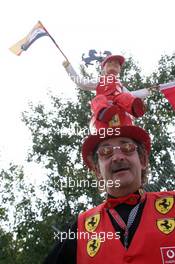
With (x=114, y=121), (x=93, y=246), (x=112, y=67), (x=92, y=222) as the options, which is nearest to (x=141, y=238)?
(x=93, y=246)

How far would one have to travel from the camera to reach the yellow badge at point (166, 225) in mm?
2805

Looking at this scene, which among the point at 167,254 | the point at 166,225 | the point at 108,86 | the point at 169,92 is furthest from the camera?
the point at 169,92

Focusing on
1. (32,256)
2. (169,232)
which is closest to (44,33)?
(169,232)

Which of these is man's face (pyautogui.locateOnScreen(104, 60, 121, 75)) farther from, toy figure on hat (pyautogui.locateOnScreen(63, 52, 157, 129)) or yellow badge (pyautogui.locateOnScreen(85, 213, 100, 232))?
yellow badge (pyautogui.locateOnScreen(85, 213, 100, 232))

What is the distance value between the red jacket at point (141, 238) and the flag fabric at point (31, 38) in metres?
2.31

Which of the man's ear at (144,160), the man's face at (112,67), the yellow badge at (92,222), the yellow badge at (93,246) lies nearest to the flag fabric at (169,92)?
the man's face at (112,67)

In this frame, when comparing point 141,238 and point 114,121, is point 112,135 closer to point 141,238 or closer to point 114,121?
point 114,121

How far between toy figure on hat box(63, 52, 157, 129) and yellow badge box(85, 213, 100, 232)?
2.55ft

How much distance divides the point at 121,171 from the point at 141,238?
0.52 meters

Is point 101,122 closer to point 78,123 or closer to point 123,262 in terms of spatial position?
point 123,262

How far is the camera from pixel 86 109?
42.0 ft

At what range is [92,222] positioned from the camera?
3.11 m

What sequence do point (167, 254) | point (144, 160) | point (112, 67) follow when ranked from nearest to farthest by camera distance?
point (167, 254), point (144, 160), point (112, 67)

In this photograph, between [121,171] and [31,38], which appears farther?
[31,38]
